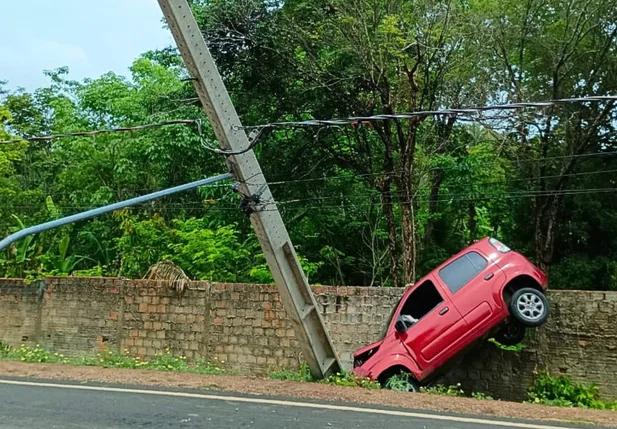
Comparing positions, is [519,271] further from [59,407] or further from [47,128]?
[47,128]

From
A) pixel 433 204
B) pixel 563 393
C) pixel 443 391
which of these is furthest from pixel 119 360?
pixel 433 204

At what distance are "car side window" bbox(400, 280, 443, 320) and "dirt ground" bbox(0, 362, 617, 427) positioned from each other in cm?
225

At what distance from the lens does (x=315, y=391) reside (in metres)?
8.38

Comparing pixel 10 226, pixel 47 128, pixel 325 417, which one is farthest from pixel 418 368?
pixel 47 128

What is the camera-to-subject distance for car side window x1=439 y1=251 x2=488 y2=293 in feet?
32.9

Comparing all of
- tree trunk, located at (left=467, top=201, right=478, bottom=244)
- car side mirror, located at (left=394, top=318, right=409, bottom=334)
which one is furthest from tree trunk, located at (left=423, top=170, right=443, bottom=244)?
car side mirror, located at (left=394, top=318, right=409, bottom=334)

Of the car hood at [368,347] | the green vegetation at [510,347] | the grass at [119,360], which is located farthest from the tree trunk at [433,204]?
the grass at [119,360]

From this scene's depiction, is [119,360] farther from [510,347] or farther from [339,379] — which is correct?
[510,347]

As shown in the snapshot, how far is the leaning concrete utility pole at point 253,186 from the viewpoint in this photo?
835cm

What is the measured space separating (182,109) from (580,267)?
1307 centimetres

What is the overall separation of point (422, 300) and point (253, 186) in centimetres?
383

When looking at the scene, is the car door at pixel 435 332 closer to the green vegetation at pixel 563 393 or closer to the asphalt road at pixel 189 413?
the green vegetation at pixel 563 393

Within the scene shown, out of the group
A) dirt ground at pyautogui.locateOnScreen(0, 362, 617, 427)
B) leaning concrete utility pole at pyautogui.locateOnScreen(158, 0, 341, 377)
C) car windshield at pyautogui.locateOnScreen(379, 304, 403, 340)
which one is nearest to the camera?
dirt ground at pyautogui.locateOnScreen(0, 362, 617, 427)

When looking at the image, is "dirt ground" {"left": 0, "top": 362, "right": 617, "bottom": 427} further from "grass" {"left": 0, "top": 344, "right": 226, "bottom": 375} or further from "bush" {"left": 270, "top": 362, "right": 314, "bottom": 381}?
"grass" {"left": 0, "top": 344, "right": 226, "bottom": 375}
